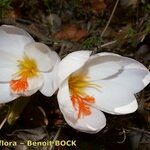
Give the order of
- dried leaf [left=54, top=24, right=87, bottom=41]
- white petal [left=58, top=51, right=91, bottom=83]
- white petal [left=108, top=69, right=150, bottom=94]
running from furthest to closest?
dried leaf [left=54, top=24, right=87, bottom=41], white petal [left=108, top=69, right=150, bottom=94], white petal [left=58, top=51, right=91, bottom=83]

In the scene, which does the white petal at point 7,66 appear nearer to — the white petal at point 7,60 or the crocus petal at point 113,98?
the white petal at point 7,60

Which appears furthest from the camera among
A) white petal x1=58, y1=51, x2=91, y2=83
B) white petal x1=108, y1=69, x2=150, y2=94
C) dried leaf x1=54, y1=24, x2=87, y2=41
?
dried leaf x1=54, y1=24, x2=87, y2=41

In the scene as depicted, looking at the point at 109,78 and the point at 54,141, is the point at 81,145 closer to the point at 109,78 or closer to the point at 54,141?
the point at 54,141

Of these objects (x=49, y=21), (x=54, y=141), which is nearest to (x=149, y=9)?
(x=49, y=21)

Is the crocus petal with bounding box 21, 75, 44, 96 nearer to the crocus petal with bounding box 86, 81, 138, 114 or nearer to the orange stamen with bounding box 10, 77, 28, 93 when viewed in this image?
the orange stamen with bounding box 10, 77, 28, 93

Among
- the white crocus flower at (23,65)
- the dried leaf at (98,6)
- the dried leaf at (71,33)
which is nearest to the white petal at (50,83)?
the white crocus flower at (23,65)

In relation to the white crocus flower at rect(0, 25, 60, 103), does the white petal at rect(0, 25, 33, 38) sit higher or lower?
higher

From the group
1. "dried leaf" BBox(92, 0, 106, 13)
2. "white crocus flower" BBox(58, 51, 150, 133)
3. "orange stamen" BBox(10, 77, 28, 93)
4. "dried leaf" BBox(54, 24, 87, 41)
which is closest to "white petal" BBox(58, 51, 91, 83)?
"white crocus flower" BBox(58, 51, 150, 133)
